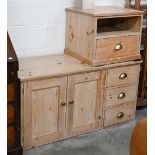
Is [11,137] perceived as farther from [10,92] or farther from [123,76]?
[123,76]

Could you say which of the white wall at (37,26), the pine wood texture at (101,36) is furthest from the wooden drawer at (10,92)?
the pine wood texture at (101,36)

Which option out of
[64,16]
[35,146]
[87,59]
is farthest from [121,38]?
[35,146]

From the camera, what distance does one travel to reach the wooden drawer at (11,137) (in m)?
2.25

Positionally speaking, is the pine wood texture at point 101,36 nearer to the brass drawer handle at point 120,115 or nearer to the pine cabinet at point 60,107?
the pine cabinet at point 60,107

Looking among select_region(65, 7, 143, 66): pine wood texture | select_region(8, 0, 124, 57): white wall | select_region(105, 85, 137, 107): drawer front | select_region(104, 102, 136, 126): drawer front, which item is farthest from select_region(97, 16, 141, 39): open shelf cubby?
select_region(104, 102, 136, 126): drawer front

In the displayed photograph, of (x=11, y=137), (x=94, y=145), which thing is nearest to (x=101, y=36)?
(x=94, y=145)

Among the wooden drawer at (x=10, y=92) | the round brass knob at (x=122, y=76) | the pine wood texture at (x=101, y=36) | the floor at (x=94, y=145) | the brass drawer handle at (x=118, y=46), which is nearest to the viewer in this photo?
the wooden drawer at (x=10, y=92)

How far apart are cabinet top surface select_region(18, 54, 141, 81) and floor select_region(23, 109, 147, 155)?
0.59 meters

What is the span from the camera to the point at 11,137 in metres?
2.27

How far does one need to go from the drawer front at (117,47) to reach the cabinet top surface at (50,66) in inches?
3.2

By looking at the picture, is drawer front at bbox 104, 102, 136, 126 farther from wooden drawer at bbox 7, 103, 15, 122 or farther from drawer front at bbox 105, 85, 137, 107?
wooden drawer at bbox 7, 103, 15, 122

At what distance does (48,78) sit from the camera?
2418mm

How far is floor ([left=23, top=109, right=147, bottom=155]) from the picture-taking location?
2494 mm
